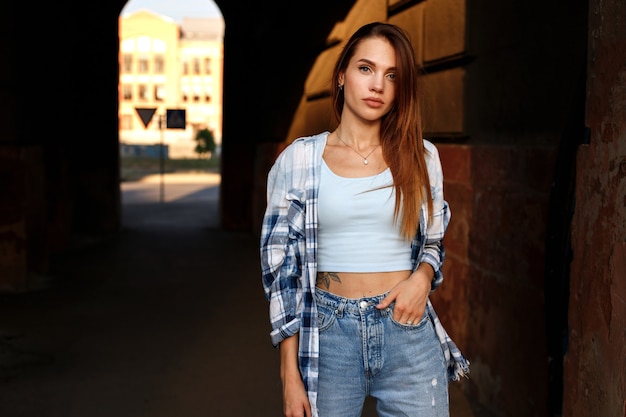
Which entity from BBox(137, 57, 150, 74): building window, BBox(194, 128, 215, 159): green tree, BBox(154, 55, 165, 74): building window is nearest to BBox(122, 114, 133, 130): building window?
BBox(137, 57, 150, 74): building window

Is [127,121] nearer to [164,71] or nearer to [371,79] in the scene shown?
[164,71]

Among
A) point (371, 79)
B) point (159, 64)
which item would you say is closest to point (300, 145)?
point (371, 79)

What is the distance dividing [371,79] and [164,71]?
66.8m

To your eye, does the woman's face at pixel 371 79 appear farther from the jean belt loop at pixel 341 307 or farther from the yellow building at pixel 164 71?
the yellow building at pixel 164 71

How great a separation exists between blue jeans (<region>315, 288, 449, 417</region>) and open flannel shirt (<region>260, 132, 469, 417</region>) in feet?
0.14

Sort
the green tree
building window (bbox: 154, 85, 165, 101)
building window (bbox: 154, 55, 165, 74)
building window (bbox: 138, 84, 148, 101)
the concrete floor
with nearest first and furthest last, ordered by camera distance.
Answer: the concrete floor
the green tree
building window (bbox: 154, 85, 165, 101)
building window (bbox: 154, 55, 165, 74)
building window (bbox: 138, 84, 148, 101)

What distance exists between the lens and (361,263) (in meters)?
2.23

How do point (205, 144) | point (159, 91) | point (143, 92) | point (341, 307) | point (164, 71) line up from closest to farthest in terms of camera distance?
point (341, 307) < point (205, 144) < point (159, 91) < point (164, 71) < point (143, 92)

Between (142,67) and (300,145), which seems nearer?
(300,145)

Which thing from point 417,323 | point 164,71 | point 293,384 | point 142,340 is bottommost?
point 142,340

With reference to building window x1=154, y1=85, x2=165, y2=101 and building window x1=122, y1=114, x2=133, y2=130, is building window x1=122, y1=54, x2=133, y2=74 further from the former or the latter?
building window x1=122, y1=114, x2=133, y2=130

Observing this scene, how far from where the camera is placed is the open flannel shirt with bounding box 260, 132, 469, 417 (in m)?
2.20

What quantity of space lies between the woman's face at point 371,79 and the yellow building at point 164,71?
6429 cm

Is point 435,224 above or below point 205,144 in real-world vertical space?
above
